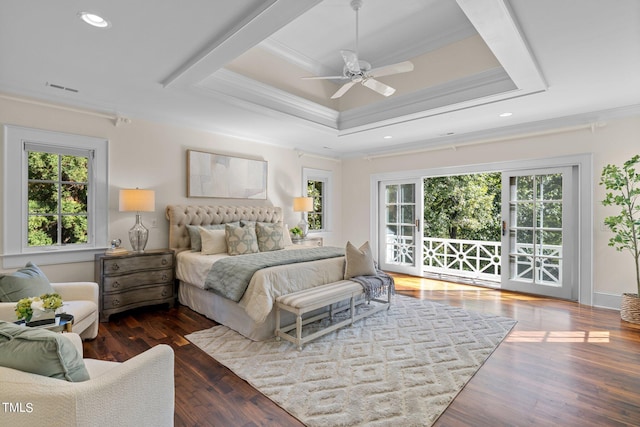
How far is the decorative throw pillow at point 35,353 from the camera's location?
3.62ft

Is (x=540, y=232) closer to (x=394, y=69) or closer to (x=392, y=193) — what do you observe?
(x=392, y=193)

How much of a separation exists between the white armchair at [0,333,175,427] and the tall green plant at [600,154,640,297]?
4.67m

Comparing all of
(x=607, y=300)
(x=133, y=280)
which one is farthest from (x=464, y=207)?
(x=133, y=280)

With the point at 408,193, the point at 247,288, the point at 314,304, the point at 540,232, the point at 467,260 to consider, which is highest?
the point at 408,193

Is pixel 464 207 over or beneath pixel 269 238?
over

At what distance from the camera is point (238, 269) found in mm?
3086

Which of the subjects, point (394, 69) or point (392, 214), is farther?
point (392, 214)

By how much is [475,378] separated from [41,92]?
16.1 ft

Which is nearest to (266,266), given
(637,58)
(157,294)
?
(157,294)

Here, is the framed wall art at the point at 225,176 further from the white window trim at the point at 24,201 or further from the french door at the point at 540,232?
the french door at the point at 540,232

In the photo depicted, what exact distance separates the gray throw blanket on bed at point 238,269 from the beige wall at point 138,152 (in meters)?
1.43

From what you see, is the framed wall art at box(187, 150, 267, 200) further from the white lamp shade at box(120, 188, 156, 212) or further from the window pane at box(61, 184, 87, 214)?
the window pane at box(61, 184, 87, 214)

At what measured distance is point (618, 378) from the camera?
7.59 feet

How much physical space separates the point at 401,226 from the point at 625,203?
322 cm
